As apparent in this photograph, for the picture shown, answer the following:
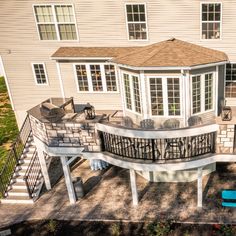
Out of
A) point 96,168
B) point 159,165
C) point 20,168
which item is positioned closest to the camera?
point 159,165

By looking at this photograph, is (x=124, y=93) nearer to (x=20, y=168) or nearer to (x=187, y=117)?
(x=187, y=117)

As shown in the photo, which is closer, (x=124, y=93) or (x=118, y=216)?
(x=118, y=216)

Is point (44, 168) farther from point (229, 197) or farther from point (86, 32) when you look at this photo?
point (229, 197)

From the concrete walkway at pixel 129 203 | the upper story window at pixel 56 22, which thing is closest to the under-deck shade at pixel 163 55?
the upper story window at pixel 56 22

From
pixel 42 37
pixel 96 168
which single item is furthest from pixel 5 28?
pixel 96 168

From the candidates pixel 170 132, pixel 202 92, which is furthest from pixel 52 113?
pixel 202 92
